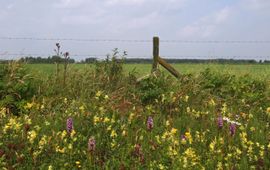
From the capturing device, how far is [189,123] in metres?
7.30

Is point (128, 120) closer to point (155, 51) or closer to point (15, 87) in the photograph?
point (15, 87)

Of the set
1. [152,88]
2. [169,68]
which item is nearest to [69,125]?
[152,88]

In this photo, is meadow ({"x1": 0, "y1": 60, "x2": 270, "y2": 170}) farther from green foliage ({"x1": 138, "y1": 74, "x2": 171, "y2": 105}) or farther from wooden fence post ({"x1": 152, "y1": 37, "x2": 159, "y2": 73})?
wooden fence post ({"x1": 152, "y1": 37, "x2": 159, "y2": 73})

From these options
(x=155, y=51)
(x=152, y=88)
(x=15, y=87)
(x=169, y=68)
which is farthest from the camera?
(x=155, y=51)

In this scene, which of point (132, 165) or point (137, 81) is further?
point (137, 81)

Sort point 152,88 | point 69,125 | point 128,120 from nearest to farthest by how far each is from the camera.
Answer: point 69,125 < point 128,120 < point 152,88

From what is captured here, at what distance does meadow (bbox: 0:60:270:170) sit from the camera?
5488mm

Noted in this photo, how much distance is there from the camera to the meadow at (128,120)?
5.49m

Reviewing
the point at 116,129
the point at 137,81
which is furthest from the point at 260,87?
the point at 116,129

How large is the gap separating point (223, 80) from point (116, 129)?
183 inches

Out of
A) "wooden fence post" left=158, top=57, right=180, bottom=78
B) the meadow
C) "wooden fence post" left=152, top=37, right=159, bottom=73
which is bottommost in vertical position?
the meadow

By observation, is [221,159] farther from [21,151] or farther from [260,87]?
[260,87]

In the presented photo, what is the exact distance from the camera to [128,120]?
6840 mm

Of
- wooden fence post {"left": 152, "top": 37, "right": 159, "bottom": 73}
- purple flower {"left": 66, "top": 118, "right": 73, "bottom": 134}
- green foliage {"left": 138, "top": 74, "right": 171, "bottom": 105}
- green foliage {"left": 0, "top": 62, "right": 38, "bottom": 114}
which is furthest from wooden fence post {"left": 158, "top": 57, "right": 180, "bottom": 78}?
purple flower {"left": 66, "top": 118, "right": 73, "bottom": 134}
